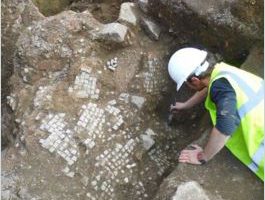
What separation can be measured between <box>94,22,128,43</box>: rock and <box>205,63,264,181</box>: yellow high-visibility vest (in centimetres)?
123

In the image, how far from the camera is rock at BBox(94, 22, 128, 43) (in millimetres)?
5383

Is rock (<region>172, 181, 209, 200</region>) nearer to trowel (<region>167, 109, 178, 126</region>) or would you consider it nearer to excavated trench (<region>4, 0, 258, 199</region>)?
excavated trench (<region>4, 0, 258, 199</region>)

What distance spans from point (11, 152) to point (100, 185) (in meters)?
0.86

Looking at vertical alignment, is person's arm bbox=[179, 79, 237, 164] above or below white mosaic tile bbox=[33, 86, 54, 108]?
above

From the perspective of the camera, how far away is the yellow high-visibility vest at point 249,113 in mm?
4387

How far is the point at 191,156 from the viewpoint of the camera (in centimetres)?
471

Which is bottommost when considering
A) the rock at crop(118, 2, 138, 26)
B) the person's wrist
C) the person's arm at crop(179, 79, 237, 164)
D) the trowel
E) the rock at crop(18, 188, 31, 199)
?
the rock at crop(18, 188, 31, 199)

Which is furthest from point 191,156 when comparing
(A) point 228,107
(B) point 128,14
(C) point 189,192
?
(B) point 128,14

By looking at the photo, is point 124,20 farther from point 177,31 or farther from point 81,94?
point 81,94

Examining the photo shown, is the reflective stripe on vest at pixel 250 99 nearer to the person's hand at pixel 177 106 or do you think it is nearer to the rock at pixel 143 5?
the person's hand at pixel 177 106

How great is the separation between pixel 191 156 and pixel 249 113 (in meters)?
0.64

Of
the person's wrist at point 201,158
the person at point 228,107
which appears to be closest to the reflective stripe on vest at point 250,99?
the person at point 228,107

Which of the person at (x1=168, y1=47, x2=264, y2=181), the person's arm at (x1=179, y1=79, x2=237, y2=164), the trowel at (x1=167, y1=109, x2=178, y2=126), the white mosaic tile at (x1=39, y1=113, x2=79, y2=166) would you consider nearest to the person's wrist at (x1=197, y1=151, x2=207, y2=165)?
the person at (x1=168, y1=47, x2=264, y2=181)

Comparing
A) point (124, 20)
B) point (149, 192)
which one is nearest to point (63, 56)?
point (124, 20)
